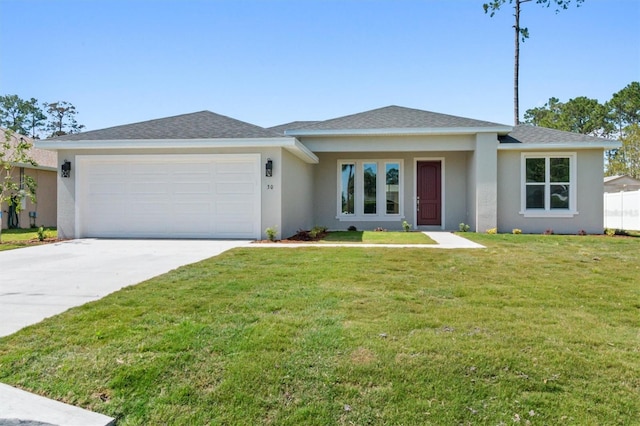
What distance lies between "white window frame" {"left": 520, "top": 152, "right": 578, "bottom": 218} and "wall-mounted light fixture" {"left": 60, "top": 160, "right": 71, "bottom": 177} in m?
13.4

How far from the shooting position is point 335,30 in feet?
48.3

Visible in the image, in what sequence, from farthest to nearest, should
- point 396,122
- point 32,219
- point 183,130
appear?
point 32,219, point 396,122, point 183,130

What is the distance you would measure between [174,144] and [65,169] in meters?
3.20

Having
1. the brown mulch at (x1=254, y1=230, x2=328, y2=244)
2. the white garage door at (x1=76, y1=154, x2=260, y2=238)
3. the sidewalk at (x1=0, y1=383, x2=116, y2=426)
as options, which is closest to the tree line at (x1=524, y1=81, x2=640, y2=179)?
the brown mulch at (x1=254, y1=230, x2=328, y2=244)

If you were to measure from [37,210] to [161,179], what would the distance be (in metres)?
9.07

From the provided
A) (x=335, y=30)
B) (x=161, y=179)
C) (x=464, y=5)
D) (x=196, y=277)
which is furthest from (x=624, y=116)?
(x=196, y=277)

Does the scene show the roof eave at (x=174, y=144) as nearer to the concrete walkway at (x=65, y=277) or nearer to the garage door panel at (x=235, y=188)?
the garage door panel at (x=235, y=188)

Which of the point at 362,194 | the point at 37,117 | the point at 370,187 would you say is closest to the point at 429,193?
the point at 370,187

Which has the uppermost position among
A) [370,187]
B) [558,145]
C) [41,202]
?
[558,145]

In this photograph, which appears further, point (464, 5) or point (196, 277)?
point (464, 5)

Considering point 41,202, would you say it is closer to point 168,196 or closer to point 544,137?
point 168,196

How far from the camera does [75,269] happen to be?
6.56 metres

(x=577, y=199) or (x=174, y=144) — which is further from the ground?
(x=174, y=144)

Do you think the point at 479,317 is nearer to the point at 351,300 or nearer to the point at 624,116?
the point at 351,300
